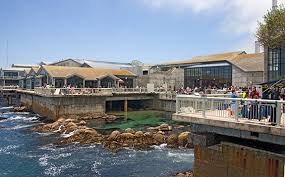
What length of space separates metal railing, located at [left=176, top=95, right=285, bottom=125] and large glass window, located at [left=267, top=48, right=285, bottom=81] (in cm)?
1617

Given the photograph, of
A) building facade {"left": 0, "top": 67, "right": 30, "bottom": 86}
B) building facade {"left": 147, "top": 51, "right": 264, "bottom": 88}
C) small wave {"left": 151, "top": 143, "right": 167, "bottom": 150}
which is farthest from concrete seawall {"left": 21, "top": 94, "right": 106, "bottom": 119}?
building facade {"left": 0, "top": 67, "right": 30, "bottom": 86}

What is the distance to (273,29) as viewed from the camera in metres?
21.2

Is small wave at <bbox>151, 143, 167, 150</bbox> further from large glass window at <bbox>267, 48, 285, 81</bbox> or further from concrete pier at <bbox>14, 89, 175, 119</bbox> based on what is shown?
concrete pier at <bbox>14, 89, 175, 119</bbox>

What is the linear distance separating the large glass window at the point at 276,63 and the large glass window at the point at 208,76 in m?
25.7

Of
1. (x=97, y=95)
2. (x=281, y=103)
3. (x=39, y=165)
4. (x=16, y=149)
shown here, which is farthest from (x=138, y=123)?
(x=281, y=103)

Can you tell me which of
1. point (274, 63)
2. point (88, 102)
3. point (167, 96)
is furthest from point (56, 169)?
point (167, 96)

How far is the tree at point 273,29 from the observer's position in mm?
20709

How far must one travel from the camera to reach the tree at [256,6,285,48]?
2071cm

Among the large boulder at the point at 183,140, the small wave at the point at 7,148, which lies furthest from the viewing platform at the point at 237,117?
the small wave at the point at 7,148

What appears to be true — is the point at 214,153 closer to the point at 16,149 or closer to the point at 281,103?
the point at 281,103

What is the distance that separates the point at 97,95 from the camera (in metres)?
47.3

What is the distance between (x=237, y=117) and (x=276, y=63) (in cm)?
1871

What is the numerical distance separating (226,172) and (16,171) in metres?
14.7

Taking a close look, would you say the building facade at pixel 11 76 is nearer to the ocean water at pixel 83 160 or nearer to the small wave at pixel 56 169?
the ocean water at pixel 83 160
